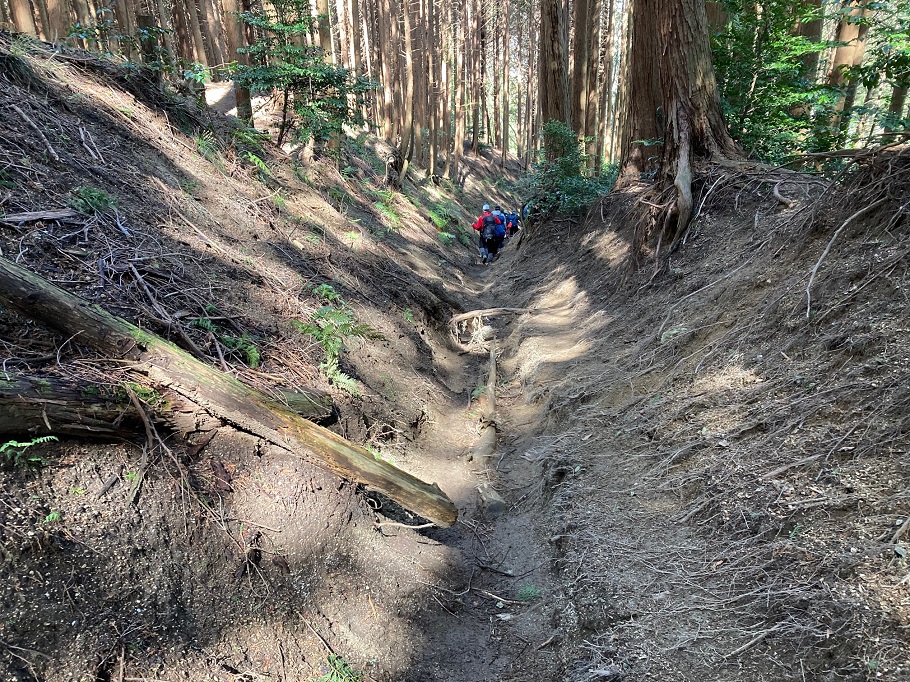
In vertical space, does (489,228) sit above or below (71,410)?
below

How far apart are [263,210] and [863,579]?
25.8 ft

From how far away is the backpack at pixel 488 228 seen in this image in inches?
642

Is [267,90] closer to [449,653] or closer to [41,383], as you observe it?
[41,383]

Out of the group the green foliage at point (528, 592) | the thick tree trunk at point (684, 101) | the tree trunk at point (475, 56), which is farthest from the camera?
the tree trunk at point (475, 56)

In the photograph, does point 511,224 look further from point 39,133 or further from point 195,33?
point 39,133

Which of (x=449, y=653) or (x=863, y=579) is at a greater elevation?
(x=863, y=579)

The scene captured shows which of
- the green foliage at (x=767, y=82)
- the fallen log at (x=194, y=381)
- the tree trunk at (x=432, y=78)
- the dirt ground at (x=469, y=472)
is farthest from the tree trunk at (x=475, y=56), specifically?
the fallen log at (x=194, y=381)

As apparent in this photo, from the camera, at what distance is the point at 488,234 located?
16734 mm

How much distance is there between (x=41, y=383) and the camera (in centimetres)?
292

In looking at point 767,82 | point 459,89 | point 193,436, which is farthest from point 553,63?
point 459,89

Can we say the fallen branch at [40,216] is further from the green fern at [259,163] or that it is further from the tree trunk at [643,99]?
the tree trunk at [643,99]

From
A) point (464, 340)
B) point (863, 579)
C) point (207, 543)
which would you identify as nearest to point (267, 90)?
point (464, 340)

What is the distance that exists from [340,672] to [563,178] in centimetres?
1172

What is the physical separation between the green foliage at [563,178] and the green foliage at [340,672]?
1092 cm
